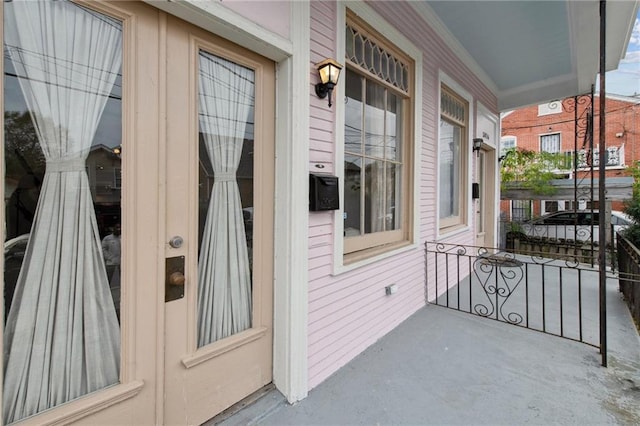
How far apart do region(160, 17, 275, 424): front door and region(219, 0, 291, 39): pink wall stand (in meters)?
0.17

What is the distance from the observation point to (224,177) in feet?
5.30

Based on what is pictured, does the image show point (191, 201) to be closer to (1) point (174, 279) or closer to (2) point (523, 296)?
(1) point (174, 279)

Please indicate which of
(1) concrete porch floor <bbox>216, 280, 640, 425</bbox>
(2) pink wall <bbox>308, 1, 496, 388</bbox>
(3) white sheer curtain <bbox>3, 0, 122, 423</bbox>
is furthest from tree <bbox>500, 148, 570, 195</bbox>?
(3) white sheer curtain <bbox>3, 0, 122, 423</bbox>

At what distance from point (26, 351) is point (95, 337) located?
207mm

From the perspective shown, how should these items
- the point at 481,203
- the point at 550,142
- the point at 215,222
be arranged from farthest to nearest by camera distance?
the point at 550,142 → the point at 481,203 → the point at 215,222

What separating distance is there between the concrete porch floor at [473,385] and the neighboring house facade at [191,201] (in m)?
0.16

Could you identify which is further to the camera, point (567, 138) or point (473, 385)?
point (567, 138)

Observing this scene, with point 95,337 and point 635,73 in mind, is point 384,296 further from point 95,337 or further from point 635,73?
point 635,73

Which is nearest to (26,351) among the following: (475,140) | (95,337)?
(95,337)

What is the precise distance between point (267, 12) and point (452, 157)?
3483 millimetres

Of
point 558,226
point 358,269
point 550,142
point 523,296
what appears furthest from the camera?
point 550,142

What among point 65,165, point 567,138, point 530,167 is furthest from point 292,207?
point 567,138

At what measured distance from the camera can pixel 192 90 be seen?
4.81 feet

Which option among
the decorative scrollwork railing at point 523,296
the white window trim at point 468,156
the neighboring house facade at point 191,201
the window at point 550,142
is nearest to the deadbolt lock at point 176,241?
the neighboring house facade at point 191,201
